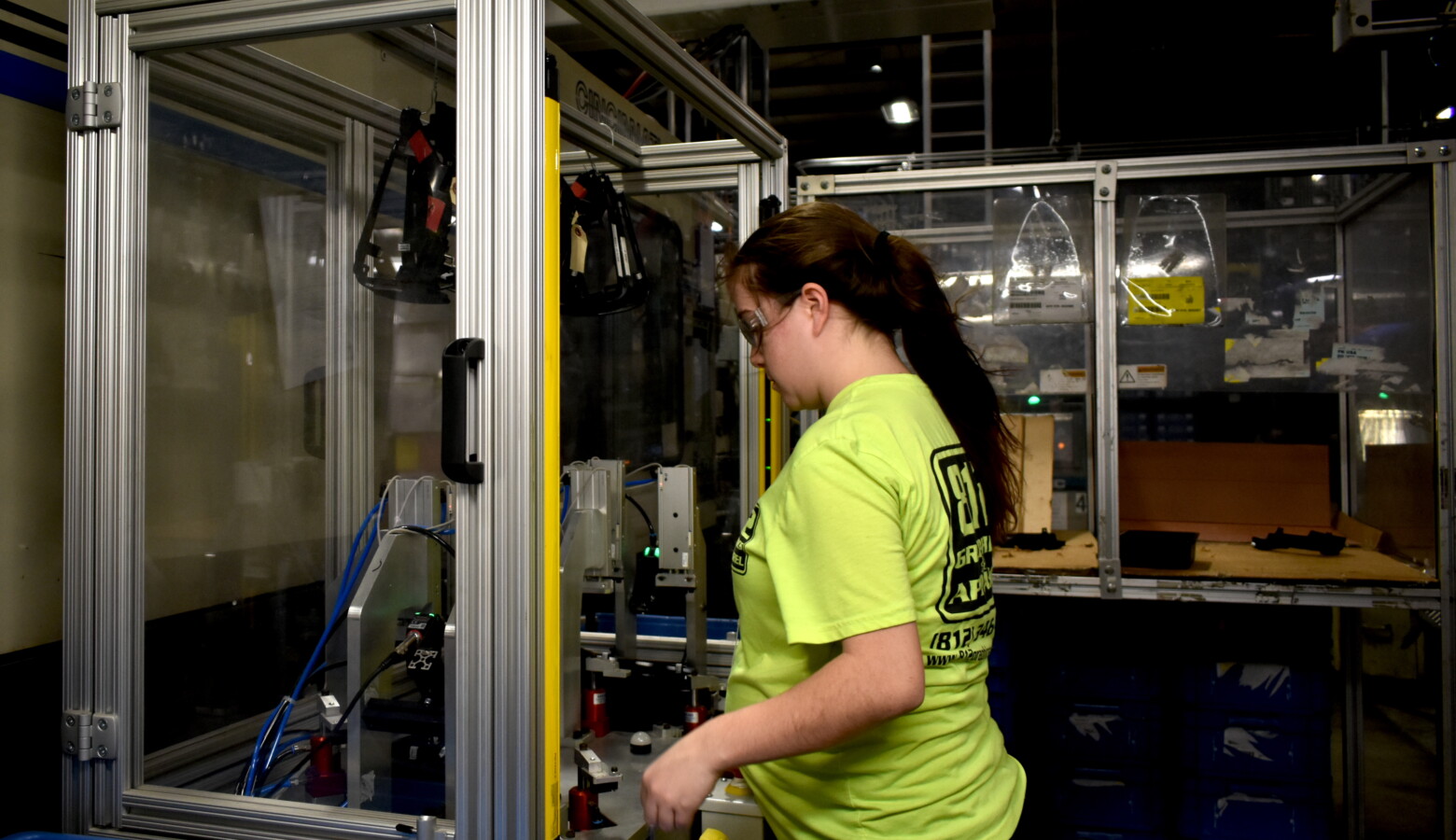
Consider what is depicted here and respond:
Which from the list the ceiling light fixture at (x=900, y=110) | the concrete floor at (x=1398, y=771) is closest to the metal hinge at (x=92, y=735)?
the concrete floor at (x=1398, y=771)

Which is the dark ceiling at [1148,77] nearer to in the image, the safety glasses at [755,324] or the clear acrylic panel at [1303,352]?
the clear acrylic panel at [1303,352]

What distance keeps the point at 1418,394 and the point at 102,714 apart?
3.24 m

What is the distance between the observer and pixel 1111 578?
2.65m

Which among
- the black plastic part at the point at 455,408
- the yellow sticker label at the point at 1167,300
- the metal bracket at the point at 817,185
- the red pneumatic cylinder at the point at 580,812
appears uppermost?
the metal bracket at the point at 817,185

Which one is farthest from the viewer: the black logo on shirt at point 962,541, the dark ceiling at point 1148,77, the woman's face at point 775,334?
the dark ceiling at point 1148,77

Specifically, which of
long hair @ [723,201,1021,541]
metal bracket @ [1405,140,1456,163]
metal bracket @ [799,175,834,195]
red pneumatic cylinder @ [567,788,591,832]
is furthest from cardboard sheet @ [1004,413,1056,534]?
red pneumatic cylinder @ [567,788,591,832]

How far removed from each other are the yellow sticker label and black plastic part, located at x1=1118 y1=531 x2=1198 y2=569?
2.11 ft

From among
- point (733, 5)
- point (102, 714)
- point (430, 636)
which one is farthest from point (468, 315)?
point (733, 5)

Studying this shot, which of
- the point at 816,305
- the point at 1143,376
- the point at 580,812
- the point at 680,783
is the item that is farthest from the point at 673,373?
the point at 680,783

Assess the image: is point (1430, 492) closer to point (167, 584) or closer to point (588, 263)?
point (588, 263)

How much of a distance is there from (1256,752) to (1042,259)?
1.64m

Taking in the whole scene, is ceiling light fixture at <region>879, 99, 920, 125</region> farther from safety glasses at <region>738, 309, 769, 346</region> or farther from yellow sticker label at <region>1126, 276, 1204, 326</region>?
safety glasses at <region>738, 309, 769, 346</region>

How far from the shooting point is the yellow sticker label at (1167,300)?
9.03 ft

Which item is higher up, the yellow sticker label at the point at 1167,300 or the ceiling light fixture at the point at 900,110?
the ceiling light fixture at the point at 900,110
